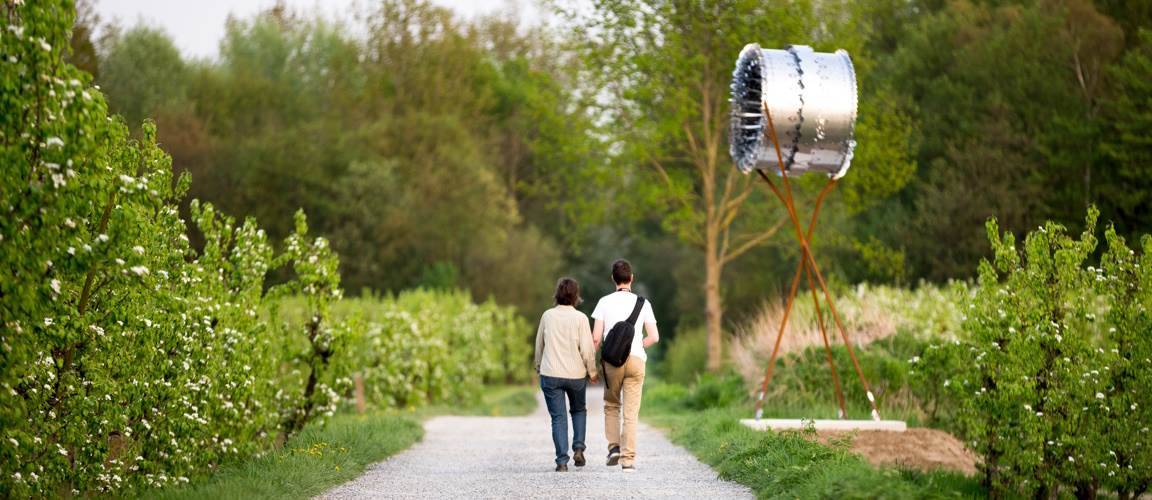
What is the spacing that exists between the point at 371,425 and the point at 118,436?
212 inches

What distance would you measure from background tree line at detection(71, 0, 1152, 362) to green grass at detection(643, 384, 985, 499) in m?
13.4

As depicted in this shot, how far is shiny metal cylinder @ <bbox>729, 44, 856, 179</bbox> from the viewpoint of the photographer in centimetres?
1448

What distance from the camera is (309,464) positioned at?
1036cm

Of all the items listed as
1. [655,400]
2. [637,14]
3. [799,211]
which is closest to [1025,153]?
[799,211]

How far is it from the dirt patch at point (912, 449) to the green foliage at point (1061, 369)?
2527 mm

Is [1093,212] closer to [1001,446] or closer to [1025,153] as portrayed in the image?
[1001,446]

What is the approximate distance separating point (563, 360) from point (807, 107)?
503cm

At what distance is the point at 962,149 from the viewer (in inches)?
1496

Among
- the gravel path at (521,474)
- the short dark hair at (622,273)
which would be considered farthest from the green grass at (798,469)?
the short dark hair at (622,273)

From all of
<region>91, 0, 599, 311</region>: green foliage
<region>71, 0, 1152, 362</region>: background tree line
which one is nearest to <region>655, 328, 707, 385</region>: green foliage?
<region>71, 0, 1152, 362</region>: background tree line

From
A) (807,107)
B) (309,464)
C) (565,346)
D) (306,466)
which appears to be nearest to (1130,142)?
(807,107)

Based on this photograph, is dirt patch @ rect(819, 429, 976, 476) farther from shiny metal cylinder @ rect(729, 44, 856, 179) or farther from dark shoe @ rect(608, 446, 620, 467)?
shiny metal cylinder @ rect(729, 44, 856, 179)

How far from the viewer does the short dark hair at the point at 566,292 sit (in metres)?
11.3

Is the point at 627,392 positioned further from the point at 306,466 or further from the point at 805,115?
the point at 805,115
